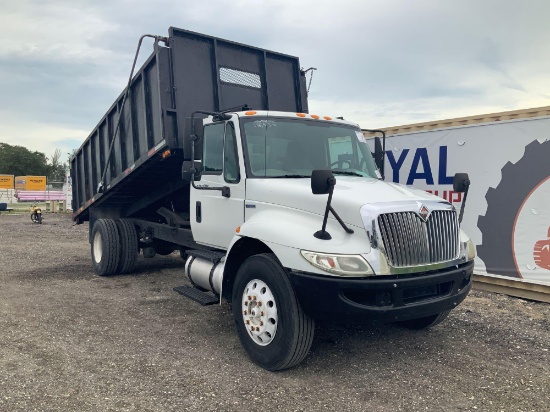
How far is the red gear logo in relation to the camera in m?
7.02

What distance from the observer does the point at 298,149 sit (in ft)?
16.6

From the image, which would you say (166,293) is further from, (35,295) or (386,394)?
(386,394)

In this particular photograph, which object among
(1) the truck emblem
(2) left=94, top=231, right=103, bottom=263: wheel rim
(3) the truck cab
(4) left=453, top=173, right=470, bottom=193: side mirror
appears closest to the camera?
(3) the truck cab

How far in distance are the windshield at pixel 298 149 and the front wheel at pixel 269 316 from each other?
3.51ft

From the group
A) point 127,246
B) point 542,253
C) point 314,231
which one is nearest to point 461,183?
point 314,231

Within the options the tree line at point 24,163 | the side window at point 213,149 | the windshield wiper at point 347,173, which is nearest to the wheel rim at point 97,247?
the side window at point 213,149

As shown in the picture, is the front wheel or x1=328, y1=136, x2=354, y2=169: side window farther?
x1=328, y1=136, x2=354, y2=169: side window

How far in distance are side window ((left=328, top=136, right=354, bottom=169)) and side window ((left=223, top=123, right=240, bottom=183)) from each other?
105 centimetres

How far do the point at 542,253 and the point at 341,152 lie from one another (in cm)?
396

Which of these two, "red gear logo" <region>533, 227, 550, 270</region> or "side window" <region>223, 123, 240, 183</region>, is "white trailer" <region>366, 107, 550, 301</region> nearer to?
"red gear logo" <region>533, 227, 550, 270</region>

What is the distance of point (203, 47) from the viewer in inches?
258

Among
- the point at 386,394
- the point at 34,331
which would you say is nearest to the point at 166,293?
the point at 34,331

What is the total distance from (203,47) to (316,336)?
13.7 feet

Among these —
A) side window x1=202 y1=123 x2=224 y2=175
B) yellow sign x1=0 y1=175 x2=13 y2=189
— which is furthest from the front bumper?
yellow sign x1=0 y1=175 x2=13 y2=189
